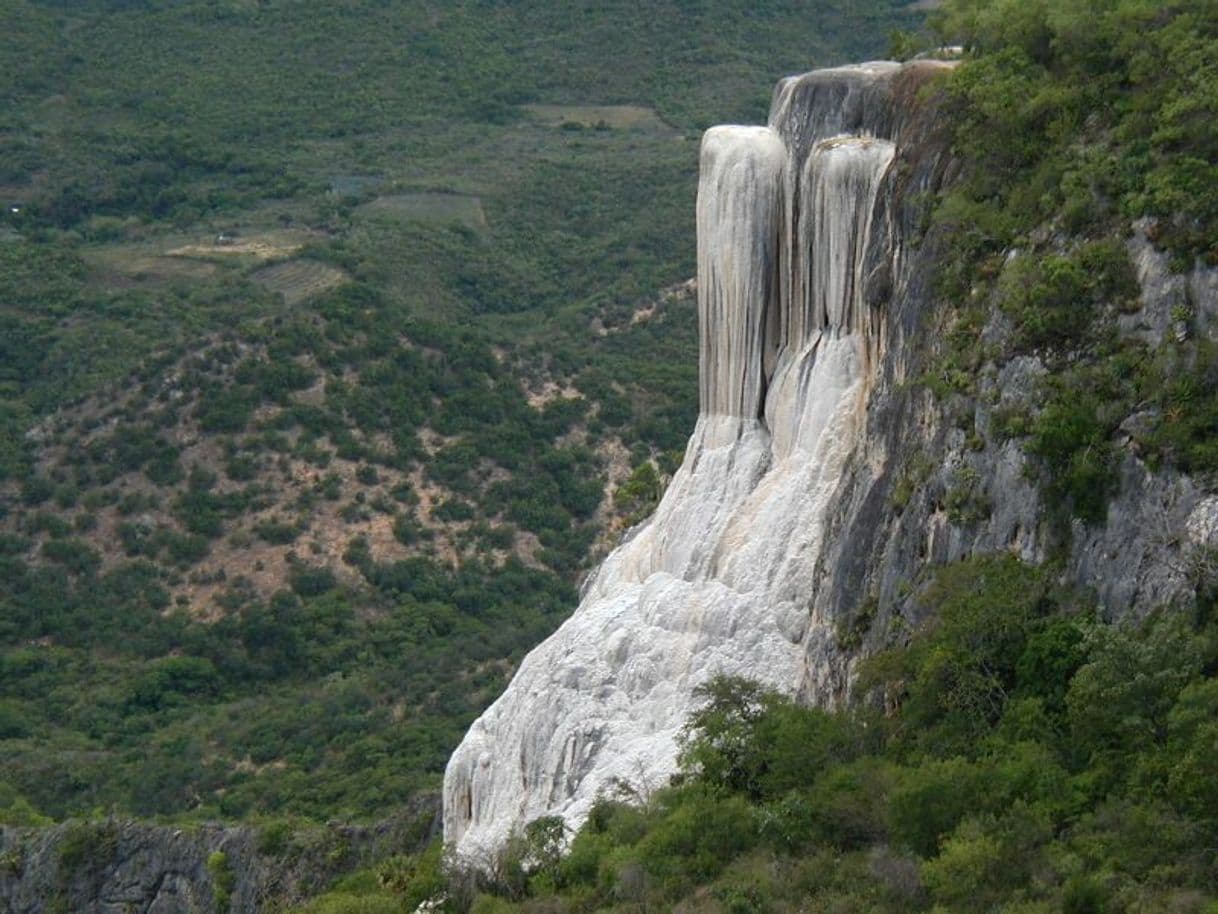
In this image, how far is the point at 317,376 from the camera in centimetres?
7731

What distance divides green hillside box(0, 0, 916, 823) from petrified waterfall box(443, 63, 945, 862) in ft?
37.9

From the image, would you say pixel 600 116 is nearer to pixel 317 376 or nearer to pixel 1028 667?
pixel 317 376

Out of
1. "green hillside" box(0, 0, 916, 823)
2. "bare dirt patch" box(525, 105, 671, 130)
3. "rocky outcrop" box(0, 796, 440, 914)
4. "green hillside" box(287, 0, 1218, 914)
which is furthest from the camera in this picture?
"bare dirt patch" box(525, 105, 671, 130)

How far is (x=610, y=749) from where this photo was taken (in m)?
31.2

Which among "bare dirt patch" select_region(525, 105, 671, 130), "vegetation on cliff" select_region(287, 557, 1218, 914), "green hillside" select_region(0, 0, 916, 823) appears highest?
"vegetation on cliff" select_region(287, 557, 1218, 914)

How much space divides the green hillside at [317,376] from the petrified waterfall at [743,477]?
11.6 metres

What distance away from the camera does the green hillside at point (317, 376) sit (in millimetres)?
62094

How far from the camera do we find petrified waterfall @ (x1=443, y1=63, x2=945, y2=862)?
30.8 meters

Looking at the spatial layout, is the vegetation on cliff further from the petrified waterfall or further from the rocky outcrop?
the rocky outcrop

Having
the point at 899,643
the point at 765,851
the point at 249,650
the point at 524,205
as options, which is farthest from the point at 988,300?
the point at 524,205

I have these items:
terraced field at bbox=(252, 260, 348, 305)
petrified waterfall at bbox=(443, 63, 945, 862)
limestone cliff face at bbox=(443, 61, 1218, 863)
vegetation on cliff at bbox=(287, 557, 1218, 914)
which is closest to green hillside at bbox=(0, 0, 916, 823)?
terraced field at bbox=(252, 260, 348, 305)

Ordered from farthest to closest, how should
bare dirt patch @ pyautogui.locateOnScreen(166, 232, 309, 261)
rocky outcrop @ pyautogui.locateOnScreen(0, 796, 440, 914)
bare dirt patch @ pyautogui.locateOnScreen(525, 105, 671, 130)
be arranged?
bare dirt patch @ pyautogui.locateOnScreen(525, 105, 671, 130) < bare dirt patch @ pyautogui.locateOnScreen(166, 232, 309, 261) < rocky outcrop @ pyautogui.locateOnScreen(0, 796, 440, 914)

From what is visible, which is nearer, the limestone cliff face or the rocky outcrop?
the limestone cliff face

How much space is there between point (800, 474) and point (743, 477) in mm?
1095
